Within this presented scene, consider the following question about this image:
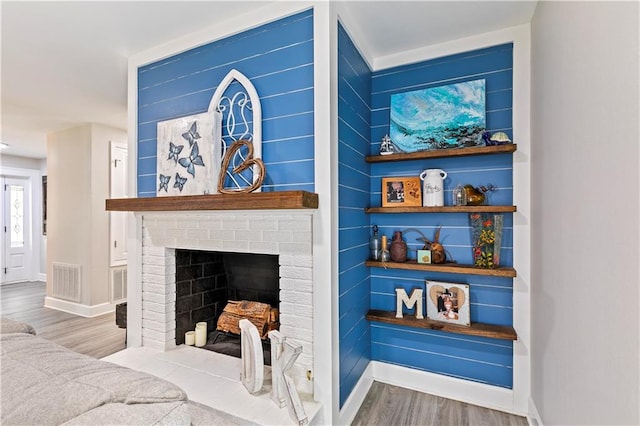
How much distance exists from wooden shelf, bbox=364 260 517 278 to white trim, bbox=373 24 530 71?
4.92 feet

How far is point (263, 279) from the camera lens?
2.48 meters

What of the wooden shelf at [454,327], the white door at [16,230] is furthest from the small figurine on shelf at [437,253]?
the white door at [16,230]

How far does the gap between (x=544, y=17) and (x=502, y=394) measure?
2.28 m

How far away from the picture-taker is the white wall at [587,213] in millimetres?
923

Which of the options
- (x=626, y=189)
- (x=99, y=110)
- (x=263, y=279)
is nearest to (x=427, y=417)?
(x=263, y=279)

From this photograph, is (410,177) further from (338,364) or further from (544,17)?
(338,364)

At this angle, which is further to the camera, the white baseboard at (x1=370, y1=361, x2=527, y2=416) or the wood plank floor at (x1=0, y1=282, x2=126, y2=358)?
the wood plank floor at (x1=0, y1=282, x2=126, y2=358)

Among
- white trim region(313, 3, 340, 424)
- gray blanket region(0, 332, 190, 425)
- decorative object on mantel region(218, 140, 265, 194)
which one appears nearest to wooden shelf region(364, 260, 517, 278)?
white trim region(313, 3, 340, 424)

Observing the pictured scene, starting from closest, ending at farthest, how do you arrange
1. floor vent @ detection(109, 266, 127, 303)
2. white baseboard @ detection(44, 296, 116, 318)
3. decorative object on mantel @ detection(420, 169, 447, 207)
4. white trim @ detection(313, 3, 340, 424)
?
1. white trim @ detection(313, 3, 340, 424)
2. decorative object on mantel @ detection(420, 169, 447, 207)
3. white baseboard @ detection(44, 296, 116, 318)
4. floor vent @ detection(109, 266, 127, 303)

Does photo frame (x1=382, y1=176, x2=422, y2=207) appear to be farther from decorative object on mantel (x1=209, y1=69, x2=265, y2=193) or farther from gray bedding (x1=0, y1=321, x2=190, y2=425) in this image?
gray bedding (x1=0, y1=321, x2=190, y2=425)

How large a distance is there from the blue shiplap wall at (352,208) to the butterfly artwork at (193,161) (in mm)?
969

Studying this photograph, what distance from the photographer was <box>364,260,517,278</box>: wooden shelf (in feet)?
6.59

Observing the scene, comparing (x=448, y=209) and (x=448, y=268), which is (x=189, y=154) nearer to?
(x=448, y=209)

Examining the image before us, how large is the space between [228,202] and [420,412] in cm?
179
